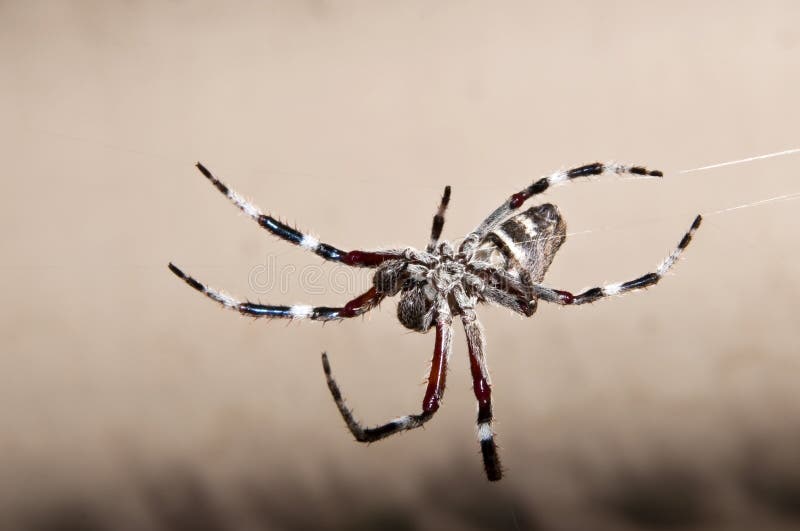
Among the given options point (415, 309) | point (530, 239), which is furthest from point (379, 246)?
point (530, 239)

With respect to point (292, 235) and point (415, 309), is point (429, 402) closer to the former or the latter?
point (415, 309)

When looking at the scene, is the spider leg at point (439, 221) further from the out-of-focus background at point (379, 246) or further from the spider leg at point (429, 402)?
the out-of-focus background at point (379, 246)

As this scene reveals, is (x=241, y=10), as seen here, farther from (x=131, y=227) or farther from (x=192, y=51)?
(x=131, y=227)

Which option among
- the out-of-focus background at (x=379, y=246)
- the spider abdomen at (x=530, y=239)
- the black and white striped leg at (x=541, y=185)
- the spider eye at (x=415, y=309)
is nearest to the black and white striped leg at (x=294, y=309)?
the spider eye at (x=415, y=309)

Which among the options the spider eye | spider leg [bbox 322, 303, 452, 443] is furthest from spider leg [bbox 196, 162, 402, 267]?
spider leg [bbox 322, 303, 452, 443]

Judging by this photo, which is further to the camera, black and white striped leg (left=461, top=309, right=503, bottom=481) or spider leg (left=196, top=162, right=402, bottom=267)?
black and white striped leg (left=461, top=309, right=503, bottom=481)

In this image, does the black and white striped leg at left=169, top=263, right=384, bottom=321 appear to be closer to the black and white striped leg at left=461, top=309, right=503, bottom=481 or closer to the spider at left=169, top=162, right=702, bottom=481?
the spider at left=169, top=162, right=702, bottom=481

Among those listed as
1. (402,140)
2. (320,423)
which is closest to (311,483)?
(320,423)
